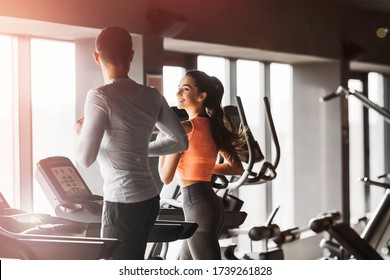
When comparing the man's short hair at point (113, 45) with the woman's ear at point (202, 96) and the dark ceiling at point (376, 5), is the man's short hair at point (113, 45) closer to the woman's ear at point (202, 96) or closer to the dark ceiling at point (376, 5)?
the woman's ear at point (202, 96)

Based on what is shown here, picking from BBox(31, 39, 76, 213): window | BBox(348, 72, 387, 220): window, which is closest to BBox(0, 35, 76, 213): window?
BBox(31, 39, 76, 213): window

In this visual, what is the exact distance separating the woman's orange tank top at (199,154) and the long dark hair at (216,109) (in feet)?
0.09

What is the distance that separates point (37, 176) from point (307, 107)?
154cm

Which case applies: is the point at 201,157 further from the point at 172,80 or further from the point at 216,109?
the point at 172,80

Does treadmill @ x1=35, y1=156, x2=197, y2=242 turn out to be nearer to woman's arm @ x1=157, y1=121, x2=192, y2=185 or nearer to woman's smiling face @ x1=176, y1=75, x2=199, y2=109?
woman's arm @ x1=157, y1=121, x2=192, y2=185

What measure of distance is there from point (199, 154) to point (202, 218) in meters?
0.25

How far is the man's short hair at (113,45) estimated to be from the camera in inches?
106

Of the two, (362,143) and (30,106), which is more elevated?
(30,106)

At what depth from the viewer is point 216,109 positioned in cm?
287

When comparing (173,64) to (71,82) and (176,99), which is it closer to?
(176,99)

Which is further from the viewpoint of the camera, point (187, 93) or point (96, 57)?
point (187, 93)

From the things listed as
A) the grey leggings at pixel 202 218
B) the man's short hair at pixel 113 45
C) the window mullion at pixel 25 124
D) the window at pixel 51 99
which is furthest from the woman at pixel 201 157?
the window mullion at pixel 25 124

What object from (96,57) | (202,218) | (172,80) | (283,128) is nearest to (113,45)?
(96,57)
